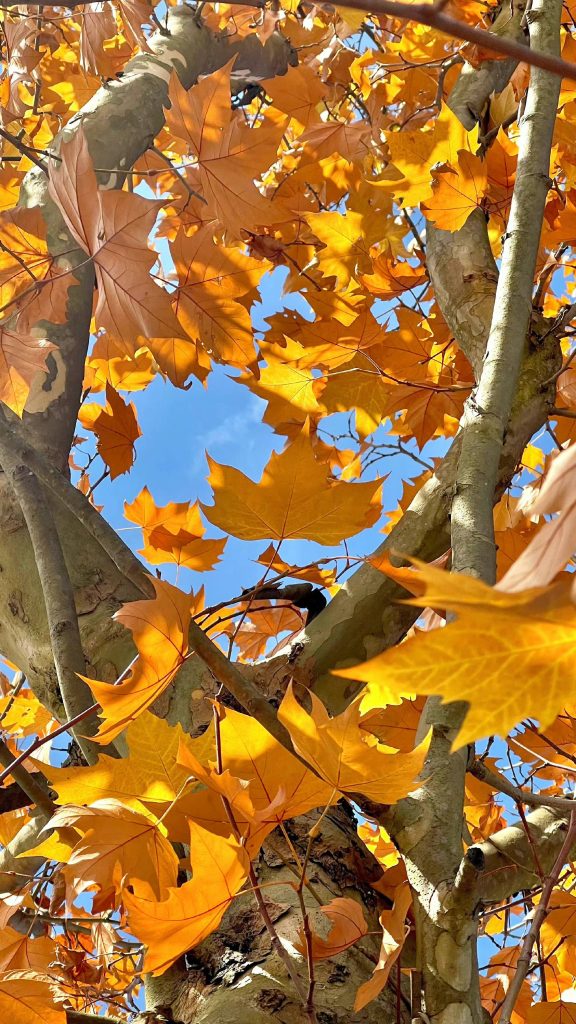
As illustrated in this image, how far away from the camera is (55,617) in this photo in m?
0.83

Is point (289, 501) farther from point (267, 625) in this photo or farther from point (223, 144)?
point (267, 625)

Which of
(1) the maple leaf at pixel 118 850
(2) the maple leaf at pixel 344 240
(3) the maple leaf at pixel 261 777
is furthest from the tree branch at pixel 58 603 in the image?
(2) the maple leaf at pixel 344 240

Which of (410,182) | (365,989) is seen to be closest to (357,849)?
(365,989)

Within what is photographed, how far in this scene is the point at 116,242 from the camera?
874mm

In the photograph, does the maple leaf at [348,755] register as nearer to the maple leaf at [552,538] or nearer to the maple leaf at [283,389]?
the maple leaf at [552,538]

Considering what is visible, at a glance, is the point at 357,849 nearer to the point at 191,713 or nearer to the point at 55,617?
the point at 191,713

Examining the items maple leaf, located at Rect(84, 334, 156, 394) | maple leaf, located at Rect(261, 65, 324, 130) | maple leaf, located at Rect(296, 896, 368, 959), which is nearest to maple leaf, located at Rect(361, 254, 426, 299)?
maple leaf, located at Rect(84, 334, 156, 394)

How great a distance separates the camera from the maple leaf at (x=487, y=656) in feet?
0.76

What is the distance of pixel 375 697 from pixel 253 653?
47.9 inches

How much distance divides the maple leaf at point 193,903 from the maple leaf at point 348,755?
0.08 metres

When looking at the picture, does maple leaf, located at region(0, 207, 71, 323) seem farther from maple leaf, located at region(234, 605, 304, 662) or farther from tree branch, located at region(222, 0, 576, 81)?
tree branch, located at region(222, 0, 576, 81)

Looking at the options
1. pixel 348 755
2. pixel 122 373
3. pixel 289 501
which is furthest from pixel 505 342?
pixel 122 373

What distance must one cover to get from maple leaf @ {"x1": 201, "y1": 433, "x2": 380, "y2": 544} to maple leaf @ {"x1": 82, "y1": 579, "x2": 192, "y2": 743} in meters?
0.15

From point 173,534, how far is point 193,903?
1.97 ft
